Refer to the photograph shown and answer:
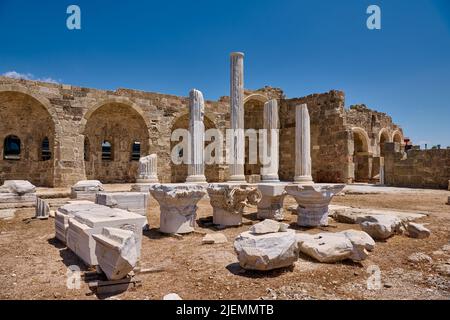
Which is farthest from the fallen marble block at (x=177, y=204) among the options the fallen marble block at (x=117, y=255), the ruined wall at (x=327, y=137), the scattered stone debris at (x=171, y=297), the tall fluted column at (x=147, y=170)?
the ruined wall at (x=327, y=137)

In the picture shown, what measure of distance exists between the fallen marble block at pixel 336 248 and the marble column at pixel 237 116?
14.7 feet

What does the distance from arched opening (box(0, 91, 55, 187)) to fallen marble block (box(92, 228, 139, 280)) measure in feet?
37.7

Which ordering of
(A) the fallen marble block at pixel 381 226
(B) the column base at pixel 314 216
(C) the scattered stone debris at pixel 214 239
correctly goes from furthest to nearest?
1. (B) the column base at pixel 314 216
2. (A) the fallen marble block at pixel 381 226
3. (C) the scattered stone debris at pixel 214 239

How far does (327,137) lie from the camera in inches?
649

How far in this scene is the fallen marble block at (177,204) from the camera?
18.0 ft

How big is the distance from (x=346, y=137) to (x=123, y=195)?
1269 centimetres

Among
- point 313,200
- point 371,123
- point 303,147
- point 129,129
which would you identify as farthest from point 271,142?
point 371,123

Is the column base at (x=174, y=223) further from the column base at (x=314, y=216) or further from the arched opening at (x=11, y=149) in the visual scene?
the arched opening at (x=11, y=149)

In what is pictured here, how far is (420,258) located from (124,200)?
18.2ft

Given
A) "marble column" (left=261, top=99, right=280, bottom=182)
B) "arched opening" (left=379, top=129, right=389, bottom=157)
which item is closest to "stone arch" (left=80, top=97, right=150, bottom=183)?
"marble column" (left=261, top=99, right=280, bottom=182)

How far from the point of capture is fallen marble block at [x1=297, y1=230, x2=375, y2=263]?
3.87 meters

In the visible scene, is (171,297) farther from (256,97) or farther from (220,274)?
(256,97)

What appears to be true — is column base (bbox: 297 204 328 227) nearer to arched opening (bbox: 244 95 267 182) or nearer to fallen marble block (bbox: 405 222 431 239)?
fallen marble block (bbox: 405 222 431 239)
